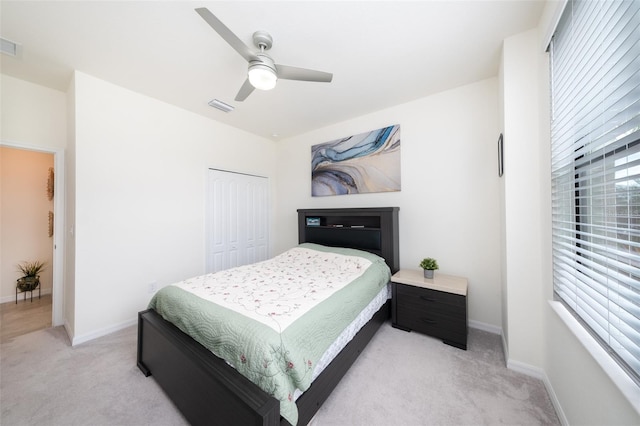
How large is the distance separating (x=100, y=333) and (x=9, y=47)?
267 cm

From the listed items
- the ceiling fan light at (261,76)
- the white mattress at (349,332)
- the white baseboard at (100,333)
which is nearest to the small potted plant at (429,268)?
the white mattress at (349,332)

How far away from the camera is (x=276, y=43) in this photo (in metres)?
1.80

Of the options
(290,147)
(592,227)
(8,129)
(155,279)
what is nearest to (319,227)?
(290,147)

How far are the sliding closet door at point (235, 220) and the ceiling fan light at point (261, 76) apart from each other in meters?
2.04

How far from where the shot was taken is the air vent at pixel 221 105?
108 inches

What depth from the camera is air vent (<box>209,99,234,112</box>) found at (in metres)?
2.75

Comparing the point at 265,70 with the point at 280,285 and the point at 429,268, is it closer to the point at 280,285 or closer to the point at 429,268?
the point at 280,285

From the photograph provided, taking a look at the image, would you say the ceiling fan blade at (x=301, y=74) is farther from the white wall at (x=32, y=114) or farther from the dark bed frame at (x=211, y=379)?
the white wall at (x=32, y=114)

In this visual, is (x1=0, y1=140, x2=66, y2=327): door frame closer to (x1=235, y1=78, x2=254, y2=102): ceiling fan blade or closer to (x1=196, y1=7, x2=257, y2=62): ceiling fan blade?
(x1=235, y1=78, x2=254, y2=102): ceiling fan blade

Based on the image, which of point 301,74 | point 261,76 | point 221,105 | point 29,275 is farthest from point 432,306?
point 29,275

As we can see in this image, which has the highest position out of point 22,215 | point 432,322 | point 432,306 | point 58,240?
point 22,215

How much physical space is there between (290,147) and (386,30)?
2.57 meters

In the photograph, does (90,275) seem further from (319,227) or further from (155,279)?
(319,227)

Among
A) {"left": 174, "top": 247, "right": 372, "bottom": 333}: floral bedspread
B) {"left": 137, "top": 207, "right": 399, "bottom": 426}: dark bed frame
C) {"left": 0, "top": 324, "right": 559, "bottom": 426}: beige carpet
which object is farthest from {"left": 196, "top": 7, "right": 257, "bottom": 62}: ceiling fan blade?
{"left": 0, "top": 324, "right": 559, "bottom": 426}: beige carpet
